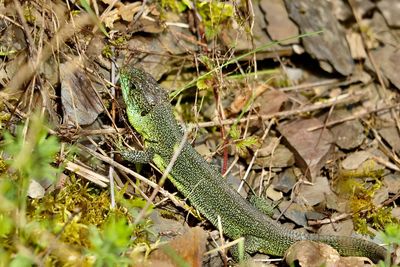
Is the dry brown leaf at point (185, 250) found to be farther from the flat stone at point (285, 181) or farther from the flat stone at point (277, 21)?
Result: the flat stone at point (277, 21)

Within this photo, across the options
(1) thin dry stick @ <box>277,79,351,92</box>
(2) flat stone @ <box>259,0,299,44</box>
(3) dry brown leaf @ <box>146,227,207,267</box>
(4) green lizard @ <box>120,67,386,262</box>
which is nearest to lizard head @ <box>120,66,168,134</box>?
(4) green lizard @ <box>120,67,386,262</box>

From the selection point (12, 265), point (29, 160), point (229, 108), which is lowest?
point (229, 108)

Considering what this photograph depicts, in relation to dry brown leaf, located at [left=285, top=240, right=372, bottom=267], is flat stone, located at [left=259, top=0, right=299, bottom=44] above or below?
above

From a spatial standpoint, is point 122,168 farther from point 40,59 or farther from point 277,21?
point 277,21

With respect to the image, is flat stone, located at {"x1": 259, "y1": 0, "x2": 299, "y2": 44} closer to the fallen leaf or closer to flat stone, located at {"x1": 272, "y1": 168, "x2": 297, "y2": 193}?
the fallen leaf

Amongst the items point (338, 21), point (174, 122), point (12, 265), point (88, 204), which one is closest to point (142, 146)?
point (174, 122)

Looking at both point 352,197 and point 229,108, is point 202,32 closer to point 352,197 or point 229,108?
point 229,108

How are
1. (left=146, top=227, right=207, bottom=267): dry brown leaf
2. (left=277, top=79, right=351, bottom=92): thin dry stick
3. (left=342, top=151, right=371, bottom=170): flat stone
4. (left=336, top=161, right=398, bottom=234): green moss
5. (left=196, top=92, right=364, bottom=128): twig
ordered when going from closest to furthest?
1. (left=146, top=227, right=207, bottom=267): dry brown leaf
2. (left=336, top=161, right=398, bottom=234): green moss
3. (left=196, top=92, right=364, bottom=128): twig
4. (left=342, top=151, right=371, bottom=170): flat stone
5. (left=277, top=79, right=351, bottom=92): thin dry stick

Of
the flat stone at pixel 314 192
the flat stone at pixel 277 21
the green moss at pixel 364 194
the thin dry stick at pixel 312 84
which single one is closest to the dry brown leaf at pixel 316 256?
the green moss at pixel 364 194
